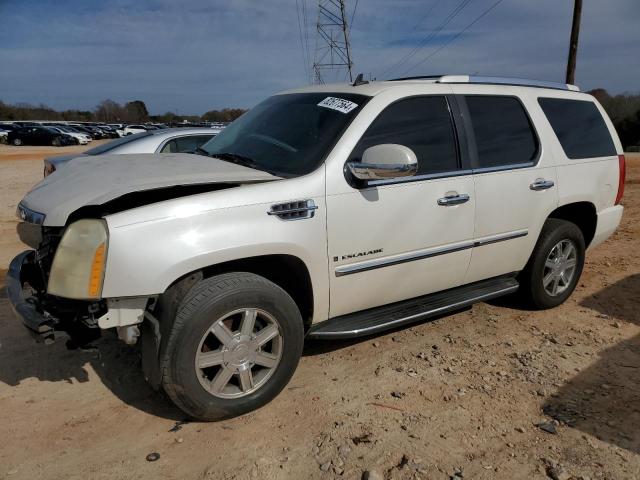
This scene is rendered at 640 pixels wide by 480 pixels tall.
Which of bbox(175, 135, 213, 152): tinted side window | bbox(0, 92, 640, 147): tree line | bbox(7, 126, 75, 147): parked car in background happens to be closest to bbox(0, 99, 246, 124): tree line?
bbox(0, 92, 640, 147): tree line

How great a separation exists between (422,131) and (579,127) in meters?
1.93

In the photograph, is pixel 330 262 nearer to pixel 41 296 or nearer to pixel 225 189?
pixel 225 189

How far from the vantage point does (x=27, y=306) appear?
2975mm

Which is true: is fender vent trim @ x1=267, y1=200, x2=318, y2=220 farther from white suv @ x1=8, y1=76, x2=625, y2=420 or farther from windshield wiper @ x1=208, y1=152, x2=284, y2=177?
windshield wiper @ x1=208, y1=152, x2=284, y2=177

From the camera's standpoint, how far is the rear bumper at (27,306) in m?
2.82

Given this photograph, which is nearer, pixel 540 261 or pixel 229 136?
pixel 229 136

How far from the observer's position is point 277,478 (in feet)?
8.75

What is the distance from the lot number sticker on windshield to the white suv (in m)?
0.02

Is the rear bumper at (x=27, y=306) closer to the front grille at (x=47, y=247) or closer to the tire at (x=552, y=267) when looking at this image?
the front grille at (x=47, y=247)

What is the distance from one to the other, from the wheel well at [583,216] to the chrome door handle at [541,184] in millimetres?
485

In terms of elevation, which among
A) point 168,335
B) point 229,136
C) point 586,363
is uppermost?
point 229,136

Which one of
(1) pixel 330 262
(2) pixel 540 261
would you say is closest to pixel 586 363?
(2) pixel 540 261

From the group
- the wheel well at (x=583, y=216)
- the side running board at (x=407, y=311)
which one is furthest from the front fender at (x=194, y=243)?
the wheel well at (x=583, y=216)

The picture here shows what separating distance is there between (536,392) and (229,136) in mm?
2923
